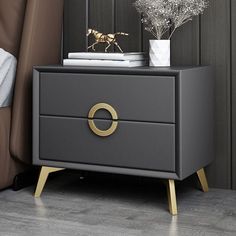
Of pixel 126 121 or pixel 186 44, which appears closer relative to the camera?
pixel 126 121

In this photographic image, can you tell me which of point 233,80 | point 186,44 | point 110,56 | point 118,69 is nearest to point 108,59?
point 110,56

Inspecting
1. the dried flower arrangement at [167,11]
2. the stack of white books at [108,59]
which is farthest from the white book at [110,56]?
the dried flower arrangement at [167,11]

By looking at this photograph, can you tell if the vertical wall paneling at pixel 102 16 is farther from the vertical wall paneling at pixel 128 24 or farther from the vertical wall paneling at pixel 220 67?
the vertical wall paneling at pixel 220 67

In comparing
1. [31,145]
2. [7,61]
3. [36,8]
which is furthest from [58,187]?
[36,8]

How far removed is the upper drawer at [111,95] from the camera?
2217mm

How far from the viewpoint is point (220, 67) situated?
8.27ft

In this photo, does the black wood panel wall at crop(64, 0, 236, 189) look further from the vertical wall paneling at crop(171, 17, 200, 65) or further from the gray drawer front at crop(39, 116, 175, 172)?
the gray drawer front at crop(39, 116, 175, 172)

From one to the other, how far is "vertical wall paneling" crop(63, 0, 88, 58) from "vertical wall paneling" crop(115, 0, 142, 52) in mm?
168

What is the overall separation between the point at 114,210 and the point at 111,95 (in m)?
0.43

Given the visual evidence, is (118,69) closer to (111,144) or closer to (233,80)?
(111,144)

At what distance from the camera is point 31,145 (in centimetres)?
260

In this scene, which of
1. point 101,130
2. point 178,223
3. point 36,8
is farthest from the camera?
point 36,8

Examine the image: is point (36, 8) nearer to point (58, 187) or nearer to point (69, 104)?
point (69, 104)

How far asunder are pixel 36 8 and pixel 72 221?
0.92m
